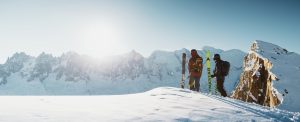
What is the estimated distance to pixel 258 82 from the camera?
3244cm

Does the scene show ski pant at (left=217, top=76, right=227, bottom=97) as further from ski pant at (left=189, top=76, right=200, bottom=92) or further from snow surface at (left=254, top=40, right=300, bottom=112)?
snow surface at (left=254, top=40, right=300, bottom=112)

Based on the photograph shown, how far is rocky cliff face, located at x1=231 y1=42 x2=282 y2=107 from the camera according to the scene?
1132 inches

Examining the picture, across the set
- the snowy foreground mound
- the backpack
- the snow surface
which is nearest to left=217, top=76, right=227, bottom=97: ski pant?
the backpack

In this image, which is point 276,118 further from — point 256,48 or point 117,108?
point 256,48

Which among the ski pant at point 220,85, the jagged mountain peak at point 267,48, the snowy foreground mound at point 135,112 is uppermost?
the jagged mountain peak at point 267,48

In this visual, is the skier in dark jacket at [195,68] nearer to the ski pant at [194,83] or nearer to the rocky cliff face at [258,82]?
the ski pant at [194,83]

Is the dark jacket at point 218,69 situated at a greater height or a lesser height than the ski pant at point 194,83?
greater

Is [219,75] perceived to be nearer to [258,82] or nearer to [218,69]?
[218,69]

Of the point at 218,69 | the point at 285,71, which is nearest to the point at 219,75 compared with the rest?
the point at 218,69

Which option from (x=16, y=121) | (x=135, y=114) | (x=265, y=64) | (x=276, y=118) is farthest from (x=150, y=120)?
(x=265, y=64)

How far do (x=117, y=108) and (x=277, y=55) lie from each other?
81.3 ft

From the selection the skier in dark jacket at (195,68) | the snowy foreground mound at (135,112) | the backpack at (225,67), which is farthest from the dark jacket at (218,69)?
the snowy foreground mound at (135,112)

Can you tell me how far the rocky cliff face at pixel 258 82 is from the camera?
94.4ft

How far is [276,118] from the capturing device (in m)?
11.4
